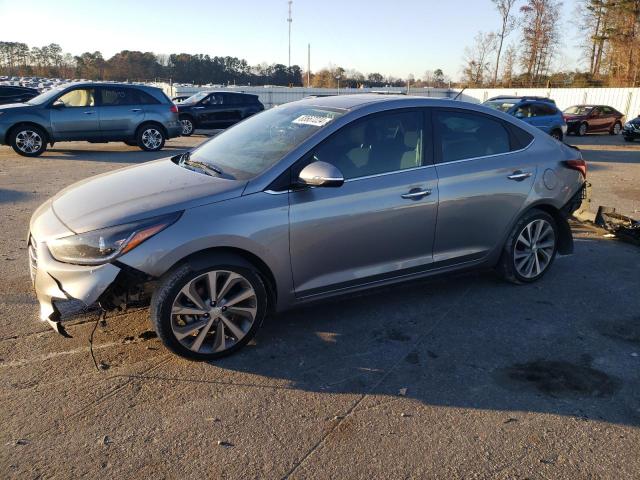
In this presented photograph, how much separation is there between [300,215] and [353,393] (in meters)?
1.22

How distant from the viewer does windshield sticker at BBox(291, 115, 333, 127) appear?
4.06 m

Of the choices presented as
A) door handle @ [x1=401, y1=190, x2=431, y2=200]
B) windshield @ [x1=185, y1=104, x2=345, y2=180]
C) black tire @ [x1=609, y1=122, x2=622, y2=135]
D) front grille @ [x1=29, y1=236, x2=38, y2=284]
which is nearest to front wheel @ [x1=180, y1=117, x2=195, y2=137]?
windshield @ [x1=185, y1=104, x2=345, y2=180]

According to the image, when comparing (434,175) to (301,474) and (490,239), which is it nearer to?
(490,239)

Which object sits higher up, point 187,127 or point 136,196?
point 136,196

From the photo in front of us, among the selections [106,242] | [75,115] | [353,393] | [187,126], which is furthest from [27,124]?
[353,393]

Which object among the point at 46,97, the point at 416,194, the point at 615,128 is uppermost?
the point at 46,97

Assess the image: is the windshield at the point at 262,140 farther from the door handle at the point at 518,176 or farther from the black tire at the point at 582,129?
the black tire at the point at 582,129

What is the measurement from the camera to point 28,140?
12.8 meters

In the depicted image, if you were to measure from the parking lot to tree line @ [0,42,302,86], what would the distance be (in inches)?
2746

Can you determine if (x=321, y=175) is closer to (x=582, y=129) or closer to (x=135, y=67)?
(x=582, y=129)

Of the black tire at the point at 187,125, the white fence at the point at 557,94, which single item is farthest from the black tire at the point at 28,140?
the white fence at the point at 557,94

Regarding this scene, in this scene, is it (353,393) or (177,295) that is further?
(177,295)

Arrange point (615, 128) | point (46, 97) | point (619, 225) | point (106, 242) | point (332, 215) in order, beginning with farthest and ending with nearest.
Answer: point (615, 128), point (46, 97), point (619, 225), point (332, 215), point (106, 242)

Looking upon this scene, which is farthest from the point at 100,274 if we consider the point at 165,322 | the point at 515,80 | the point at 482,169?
the point at 515,80
